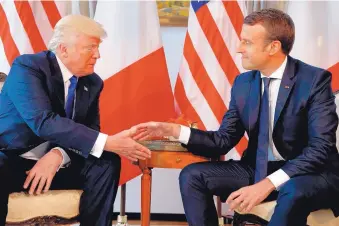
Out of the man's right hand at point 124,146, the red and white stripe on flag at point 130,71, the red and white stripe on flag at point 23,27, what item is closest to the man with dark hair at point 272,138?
the man's right hand at point 124,146

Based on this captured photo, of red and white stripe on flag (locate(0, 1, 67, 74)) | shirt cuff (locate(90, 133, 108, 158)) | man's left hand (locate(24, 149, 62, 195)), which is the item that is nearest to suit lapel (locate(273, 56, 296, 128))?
shirt cuff (locate(90, 133, 108, 158))

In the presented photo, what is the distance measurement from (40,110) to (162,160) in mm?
760

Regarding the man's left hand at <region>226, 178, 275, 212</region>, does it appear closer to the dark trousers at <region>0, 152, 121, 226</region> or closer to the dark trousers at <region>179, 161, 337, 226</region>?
the dark trousers at <region>179, 161, 337, 226</region>

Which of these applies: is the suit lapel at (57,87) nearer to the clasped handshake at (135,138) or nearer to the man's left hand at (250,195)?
the clasped handshake at (135,138)

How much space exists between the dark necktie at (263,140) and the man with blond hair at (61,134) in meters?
0.50

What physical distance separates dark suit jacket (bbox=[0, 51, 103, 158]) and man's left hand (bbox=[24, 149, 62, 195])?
0.25ft

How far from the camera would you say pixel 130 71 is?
378 centimetres

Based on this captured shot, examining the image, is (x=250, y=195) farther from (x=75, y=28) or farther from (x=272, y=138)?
(x=75, y=28)

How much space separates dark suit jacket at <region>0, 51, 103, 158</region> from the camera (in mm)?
2461

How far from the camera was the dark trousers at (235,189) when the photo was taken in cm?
213

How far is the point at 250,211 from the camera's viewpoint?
2.36 meters

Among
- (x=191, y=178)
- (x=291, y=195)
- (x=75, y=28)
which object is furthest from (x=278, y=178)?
(x=75, y=28)

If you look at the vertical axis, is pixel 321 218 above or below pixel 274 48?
below

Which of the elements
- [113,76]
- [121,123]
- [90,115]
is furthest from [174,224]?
[90,115]
